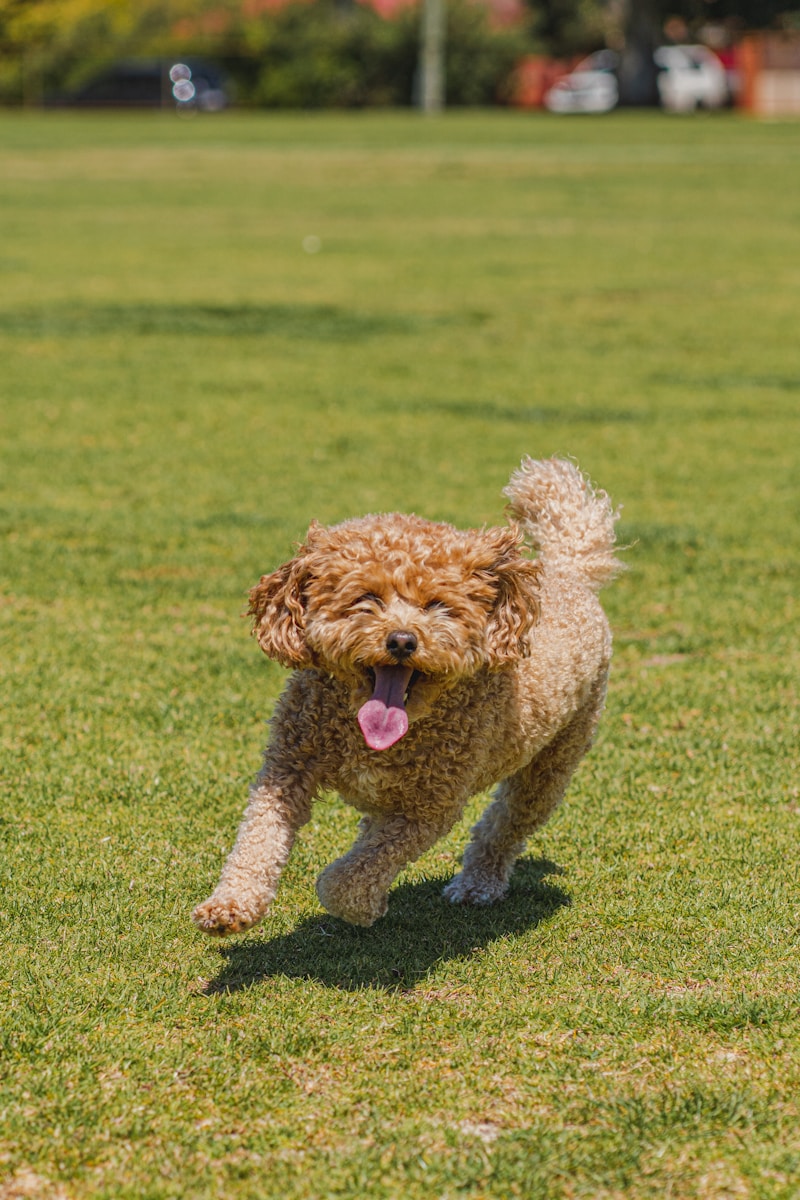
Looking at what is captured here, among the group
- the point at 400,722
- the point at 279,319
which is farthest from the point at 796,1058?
the point at 279,319

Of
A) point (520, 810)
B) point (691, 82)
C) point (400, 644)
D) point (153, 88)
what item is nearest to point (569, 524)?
point (520, 810)

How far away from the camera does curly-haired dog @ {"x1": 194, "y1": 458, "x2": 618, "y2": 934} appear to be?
4.25m

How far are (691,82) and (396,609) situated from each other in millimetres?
69863

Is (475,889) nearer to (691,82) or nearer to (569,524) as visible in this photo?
(569,524)

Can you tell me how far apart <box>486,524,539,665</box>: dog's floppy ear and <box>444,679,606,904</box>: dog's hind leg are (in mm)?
813

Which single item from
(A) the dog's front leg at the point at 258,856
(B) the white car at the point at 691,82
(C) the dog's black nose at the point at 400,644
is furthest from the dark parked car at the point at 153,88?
(C) the dog's black nose at the point at 400,644

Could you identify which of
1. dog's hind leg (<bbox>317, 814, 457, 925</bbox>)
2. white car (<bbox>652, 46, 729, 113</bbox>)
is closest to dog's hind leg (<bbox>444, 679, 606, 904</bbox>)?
dog's hind leg (<bbox>317, 814, 457, 925</bbox>)

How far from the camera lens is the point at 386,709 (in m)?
Answer: 4.25

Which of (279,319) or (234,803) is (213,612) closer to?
(234,803)

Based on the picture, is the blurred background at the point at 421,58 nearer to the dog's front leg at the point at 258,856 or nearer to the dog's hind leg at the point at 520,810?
the dog's hind leg at the point at 520,810

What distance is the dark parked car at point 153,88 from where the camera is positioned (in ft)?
222

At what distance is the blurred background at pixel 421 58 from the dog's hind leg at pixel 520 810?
62361 mm

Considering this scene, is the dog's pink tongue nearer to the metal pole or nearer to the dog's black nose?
the dog's black nose

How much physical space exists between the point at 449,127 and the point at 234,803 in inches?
1967
